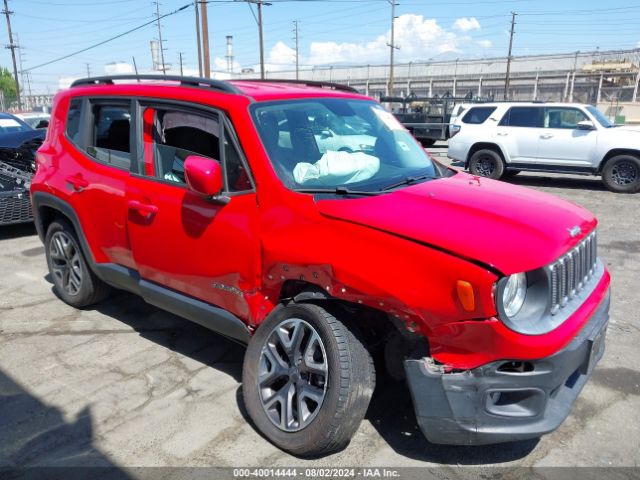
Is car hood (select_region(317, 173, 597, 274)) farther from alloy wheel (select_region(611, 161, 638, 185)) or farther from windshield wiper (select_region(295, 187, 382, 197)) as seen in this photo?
alloy wheel (select_region(611, 161, 638, 185))

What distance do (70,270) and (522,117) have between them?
10.6 metres

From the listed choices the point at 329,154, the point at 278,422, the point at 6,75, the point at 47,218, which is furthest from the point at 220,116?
the point at 6,75

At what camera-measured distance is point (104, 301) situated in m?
5.12

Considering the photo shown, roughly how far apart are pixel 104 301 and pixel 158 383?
→ 1.84 meters

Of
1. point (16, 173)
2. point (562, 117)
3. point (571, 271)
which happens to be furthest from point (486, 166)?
point (571, 271)

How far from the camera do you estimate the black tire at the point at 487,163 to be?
12.4 metres

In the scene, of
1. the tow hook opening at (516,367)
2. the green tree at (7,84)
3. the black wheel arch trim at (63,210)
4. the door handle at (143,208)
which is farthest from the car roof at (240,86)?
the green tree at (7,84)

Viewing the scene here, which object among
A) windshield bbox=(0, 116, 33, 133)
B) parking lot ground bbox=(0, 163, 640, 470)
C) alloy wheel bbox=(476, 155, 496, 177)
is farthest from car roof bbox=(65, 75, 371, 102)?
alloy wheel bbox=(476, 155, 496, 177)

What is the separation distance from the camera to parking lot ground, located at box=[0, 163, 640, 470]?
2.84 m

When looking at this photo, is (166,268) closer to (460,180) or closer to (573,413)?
(460,180)

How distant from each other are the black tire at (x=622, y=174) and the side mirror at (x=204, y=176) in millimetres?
10398

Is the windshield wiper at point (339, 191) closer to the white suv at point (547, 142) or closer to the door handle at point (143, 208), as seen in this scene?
the door handle at point (143, 208)

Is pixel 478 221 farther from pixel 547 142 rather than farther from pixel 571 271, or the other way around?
pixel 547 142

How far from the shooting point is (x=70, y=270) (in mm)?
4754
